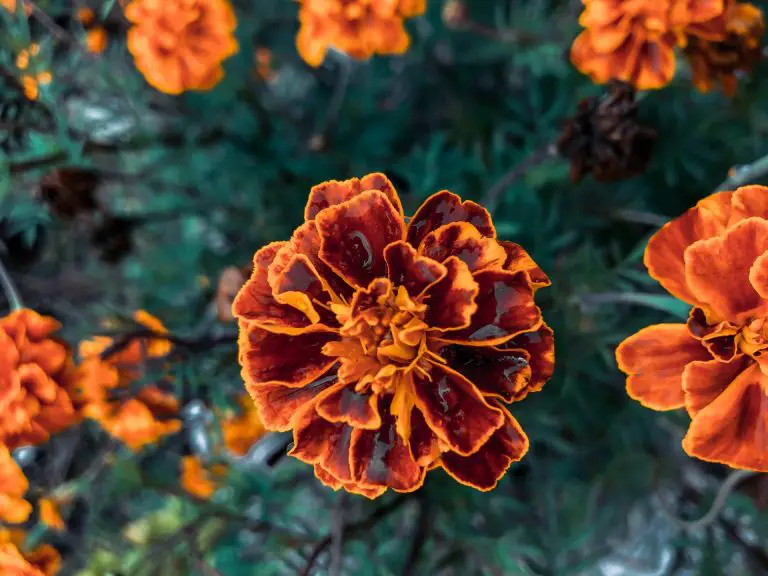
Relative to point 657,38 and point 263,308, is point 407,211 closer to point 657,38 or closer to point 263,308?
point 657,38

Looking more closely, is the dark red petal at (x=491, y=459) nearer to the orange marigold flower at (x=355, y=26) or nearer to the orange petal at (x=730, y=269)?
the orange petal at (x=730, y=269)

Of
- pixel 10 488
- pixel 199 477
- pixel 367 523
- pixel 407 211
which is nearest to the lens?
pixel 10 488

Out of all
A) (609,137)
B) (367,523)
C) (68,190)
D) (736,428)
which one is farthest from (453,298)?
(68,190)

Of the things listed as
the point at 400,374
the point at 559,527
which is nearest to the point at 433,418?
the point at 400,374

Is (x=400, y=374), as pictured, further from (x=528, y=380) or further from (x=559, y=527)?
(x=559, y=527)

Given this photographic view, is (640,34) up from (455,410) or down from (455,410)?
up

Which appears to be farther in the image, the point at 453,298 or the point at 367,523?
the point at 367,523

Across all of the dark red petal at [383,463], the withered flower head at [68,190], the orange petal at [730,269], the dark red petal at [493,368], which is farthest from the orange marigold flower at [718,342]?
the withered flower head at [68,190]
